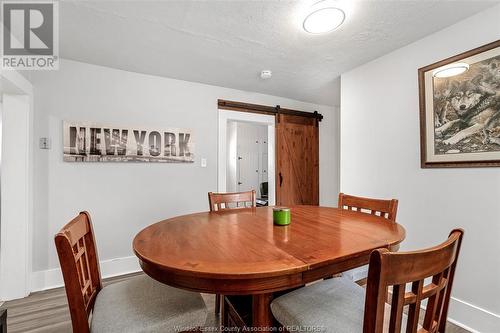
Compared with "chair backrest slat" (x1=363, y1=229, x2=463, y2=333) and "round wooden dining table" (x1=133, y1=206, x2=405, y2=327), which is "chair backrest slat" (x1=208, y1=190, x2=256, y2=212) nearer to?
"round wooden dining table" (x1=133, y1=206, x2=405, y2=327)

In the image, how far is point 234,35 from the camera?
188 centimetres

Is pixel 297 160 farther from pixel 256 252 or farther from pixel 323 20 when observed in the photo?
pixel 256 252

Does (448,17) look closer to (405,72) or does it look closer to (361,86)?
(405,72)

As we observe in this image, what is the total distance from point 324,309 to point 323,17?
179cm

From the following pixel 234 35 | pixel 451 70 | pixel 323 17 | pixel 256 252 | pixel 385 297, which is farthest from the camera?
pixel 234 35

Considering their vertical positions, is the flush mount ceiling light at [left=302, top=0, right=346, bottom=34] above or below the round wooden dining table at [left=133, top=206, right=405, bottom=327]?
above

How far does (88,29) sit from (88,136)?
1.04m

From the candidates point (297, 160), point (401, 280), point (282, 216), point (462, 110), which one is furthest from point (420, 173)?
point (297, 160)

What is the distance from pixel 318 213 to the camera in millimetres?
1651

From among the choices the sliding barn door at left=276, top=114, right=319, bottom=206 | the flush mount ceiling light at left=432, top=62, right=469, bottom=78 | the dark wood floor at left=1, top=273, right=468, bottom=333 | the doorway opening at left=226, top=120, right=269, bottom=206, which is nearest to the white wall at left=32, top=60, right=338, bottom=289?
the dark wood floor at left=1, top=273, right=468, bottom=333

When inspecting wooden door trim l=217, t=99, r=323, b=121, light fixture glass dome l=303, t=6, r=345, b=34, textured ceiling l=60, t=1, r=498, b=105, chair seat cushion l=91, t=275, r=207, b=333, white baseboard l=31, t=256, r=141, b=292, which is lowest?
white baseboard l=31, t=256, r=141, b=292

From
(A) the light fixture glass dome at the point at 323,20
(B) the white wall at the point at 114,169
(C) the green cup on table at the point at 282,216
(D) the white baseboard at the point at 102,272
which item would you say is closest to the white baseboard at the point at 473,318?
(C) the green cup on table at the point at 282,216

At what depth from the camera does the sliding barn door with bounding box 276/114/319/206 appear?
3.57 metres

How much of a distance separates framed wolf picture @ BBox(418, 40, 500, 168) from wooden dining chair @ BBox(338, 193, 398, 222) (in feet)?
2.14
